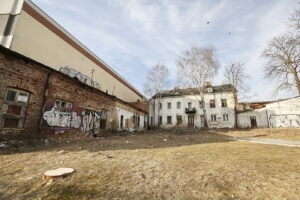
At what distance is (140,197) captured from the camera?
219cm

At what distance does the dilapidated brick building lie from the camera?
18.7ft

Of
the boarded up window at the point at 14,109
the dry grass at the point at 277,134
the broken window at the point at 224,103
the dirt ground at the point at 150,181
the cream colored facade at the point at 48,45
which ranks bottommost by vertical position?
the dirt ground at the point at 150,181

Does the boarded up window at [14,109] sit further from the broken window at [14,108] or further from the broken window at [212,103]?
the broken window at [212,103]

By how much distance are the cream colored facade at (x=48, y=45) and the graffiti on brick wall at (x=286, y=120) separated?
24.8 metres

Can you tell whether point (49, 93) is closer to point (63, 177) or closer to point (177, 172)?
point (63, 177)

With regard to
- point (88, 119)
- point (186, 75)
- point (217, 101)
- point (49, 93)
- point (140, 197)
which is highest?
point (186, 75)

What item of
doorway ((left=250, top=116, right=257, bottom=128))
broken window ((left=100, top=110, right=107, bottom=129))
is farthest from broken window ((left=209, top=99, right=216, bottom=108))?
broken window ((left=100, top=110, right=107, bottom=129))

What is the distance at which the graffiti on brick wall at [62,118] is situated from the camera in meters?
7.12

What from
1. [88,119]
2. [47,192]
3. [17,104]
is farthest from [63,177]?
[88,119]

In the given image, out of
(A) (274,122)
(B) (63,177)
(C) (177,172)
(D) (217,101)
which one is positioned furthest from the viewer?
(D) (217,101)

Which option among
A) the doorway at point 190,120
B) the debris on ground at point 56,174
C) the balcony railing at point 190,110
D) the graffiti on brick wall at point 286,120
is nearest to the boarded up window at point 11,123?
the debris on ground at point 56,174

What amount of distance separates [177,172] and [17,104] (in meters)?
7.14

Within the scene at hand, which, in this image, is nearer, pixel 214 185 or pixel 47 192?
pixel 47 192

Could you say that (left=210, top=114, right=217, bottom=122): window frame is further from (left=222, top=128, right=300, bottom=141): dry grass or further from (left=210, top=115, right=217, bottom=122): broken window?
(left=222, top=128, right=300, bottom=141): dry grass
